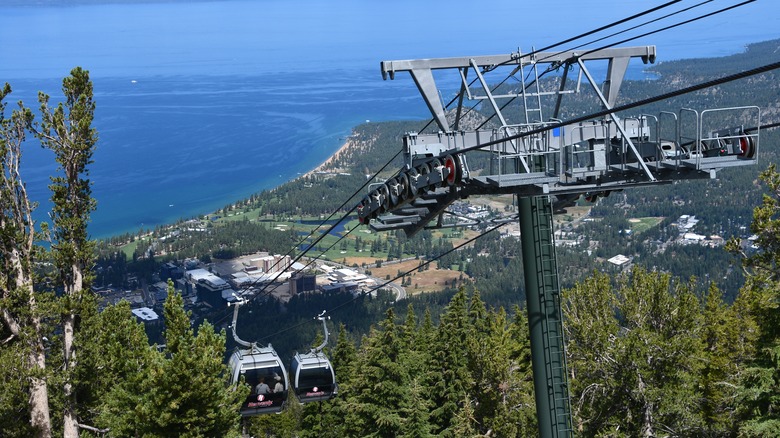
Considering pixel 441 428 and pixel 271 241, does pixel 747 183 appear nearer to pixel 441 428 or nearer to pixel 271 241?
pixel 271 241

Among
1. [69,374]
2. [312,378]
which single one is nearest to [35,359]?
[69,374]

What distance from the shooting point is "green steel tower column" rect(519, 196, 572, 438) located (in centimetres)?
859

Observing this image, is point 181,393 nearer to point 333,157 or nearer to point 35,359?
point 35,359

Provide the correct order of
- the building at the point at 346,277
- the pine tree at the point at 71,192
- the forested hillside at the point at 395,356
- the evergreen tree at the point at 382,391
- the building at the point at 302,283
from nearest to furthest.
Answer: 1. the forested hillside at the point at 395,356
2. the pine tree at the point at 71,192
3. the evergreen tree at the point at 382,391
4. the building at the point at 302,283
5. the building at the point at 346,277

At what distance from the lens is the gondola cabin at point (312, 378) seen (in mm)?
18109

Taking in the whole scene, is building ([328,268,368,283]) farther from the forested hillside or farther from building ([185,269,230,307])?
the forested hillside

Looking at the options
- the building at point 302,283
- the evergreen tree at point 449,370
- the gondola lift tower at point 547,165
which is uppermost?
the gondola lift tower at point 547,165

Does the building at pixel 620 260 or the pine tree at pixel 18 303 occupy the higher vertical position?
the pine tree at pixel 18 303

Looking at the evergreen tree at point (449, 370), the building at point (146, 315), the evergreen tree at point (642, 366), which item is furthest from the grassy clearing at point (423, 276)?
the evergreen tree at point (642, 366)

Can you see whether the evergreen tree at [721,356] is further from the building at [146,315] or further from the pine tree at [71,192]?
the building at [146,315]

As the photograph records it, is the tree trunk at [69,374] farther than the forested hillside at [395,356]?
Yes

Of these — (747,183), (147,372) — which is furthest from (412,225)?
(747,183)

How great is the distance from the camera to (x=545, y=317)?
8680mm

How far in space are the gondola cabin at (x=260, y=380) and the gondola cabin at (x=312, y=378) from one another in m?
1.17
